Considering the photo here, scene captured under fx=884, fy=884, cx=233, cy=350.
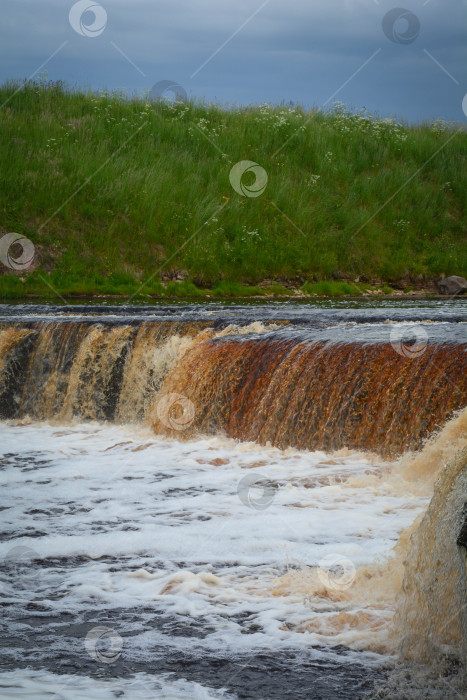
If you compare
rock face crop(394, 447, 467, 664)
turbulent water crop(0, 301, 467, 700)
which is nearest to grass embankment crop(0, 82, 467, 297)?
turbulent water crop(0, 301, 467, 700)

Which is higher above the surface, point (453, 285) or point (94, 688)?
point (453, 285)

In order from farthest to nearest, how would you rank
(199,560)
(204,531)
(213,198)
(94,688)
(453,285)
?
(213,198)
(453,285)
(204,531)
(199,560)
(94,688)

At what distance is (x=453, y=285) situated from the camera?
20734mm

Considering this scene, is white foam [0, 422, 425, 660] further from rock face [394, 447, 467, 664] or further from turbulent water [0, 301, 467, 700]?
rock face [394, 447, 467, 664]

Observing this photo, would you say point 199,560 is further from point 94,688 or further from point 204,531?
point 94,688

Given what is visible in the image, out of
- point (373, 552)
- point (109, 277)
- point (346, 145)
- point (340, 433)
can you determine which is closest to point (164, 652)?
point (373, 552)

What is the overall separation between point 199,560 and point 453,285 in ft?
55.5

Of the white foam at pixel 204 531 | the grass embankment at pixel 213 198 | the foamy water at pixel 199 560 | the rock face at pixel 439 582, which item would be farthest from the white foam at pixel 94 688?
the grass embankment at pixel 213 198

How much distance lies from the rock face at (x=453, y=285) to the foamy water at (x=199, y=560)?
13688mm

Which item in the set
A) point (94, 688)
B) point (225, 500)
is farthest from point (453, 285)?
point (94, 688)

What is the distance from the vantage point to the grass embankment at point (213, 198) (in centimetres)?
2106

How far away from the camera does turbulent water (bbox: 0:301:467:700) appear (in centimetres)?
363

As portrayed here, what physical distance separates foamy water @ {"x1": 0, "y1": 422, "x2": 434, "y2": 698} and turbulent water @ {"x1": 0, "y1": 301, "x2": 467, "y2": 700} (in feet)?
0.05

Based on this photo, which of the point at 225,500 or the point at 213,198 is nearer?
the point at 225,500
